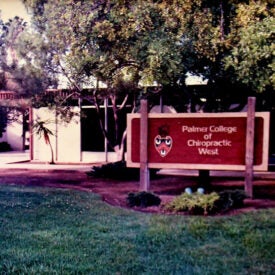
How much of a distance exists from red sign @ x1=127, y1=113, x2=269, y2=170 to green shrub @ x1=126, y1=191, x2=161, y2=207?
31.3 inches

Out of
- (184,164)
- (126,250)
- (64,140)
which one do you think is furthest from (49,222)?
(64,140)

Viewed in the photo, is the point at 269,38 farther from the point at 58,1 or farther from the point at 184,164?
the point at 58,1

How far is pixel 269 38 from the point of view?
645 cm

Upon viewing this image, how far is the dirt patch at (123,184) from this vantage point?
24.0 feet

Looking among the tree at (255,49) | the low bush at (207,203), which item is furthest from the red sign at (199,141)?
the low bush at (207,203)

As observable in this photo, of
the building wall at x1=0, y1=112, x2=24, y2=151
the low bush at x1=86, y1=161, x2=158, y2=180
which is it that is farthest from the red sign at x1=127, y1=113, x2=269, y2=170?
the building wall at x1=0, y1=112, x2=24, y2=151

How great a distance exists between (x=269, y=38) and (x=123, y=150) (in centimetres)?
695

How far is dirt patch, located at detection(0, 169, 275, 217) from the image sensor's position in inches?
288

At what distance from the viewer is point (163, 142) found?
752 centimetres

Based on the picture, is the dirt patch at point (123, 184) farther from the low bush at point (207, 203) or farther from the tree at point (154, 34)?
the tree at point (154, 34)

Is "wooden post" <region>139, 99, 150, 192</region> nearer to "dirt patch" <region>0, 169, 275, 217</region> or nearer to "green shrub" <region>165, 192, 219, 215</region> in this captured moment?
"dirt patch" <region>0, 169, 275, 217</region>

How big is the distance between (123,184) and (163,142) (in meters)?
2.29

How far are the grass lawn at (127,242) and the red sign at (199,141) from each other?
4.32 feet

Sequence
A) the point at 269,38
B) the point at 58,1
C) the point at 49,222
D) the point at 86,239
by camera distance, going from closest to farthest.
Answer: the point at 86,239, the point at 49,222, the point at 269,38, the point at 58,1
